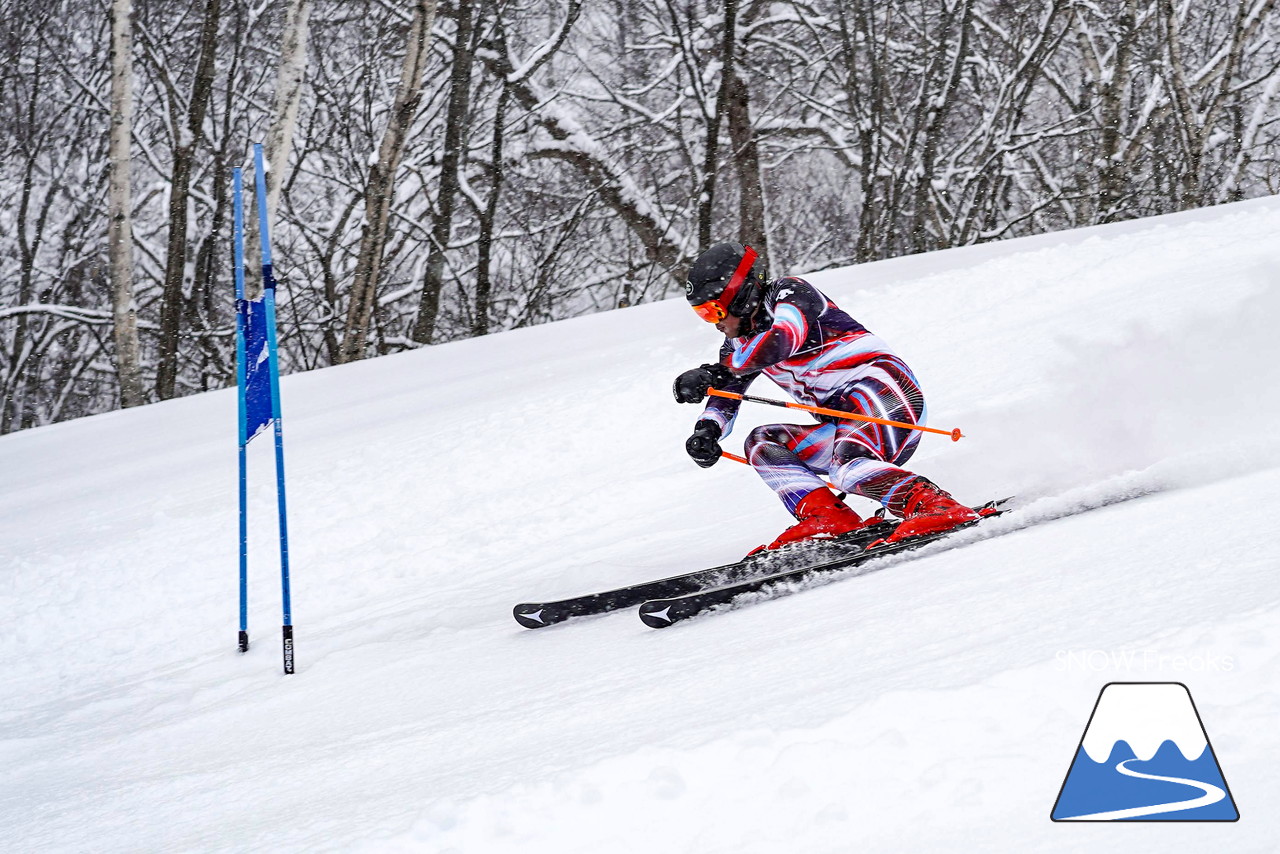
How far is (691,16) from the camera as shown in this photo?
15.3 meters

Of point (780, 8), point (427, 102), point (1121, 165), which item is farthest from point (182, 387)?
point (1121, 165)

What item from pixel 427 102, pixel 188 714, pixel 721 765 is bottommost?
pixel 188 714

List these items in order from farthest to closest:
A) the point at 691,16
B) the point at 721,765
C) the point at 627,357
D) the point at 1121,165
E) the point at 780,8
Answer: the point at 780,8 < the point at 691,16 < the point at 1121,165 < the point at 627,357 < the point at 721,765

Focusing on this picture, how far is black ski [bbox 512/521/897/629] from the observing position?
405 centimetres

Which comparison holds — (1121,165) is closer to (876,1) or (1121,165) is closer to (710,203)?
(876,1)

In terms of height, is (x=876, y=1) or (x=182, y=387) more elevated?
(x=876, y=1)

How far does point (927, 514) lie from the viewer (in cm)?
401

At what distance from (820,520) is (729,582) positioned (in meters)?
0.55

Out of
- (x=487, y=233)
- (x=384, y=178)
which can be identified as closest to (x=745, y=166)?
(x=487, y=233)

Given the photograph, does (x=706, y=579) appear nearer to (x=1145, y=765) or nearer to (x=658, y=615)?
(x=658, y=615)

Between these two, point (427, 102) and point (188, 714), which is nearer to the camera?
point (188, 714)

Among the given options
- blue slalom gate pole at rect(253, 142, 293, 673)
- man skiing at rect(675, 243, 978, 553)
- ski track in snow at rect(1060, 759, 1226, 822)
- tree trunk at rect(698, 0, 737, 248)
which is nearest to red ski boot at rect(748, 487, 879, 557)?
man skiing at rect(675, 243, 978, 553)

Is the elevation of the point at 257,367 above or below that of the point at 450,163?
below

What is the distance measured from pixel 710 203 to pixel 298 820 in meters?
12.9
